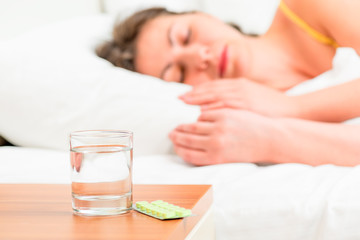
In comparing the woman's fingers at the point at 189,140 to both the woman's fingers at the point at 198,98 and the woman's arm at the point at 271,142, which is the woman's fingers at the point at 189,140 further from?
the woman's fingers at the point at 198,98

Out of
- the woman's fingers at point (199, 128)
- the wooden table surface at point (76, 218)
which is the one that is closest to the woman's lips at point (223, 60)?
the woman's fingers at point (199, 128)

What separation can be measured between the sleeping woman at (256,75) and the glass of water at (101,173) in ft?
1.59

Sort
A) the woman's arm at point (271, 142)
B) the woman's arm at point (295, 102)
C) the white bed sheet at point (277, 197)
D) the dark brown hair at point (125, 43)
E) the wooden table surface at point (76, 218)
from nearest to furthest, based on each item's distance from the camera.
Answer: the wooden table surface at point (76, 218) < the white bed sheet at point (277, 197) < the woman's arm at point (271, 142) < the woman's arm at point (295, 102) < the dark brown hair at point (125, 43)

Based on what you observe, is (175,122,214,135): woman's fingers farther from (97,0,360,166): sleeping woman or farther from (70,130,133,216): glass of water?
(70,130,133,216): glass of water

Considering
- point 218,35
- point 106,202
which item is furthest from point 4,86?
point 106,202

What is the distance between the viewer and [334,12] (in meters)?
1.39

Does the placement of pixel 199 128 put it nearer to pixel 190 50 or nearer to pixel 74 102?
pixel 74 102

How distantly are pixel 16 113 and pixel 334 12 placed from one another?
0.86 m

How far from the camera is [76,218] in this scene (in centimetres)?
57

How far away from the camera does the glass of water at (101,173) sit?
0.57 meters

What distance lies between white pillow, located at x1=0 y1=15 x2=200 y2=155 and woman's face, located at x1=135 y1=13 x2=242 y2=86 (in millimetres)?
243

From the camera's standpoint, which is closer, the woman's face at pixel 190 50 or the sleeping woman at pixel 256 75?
the sleeping woman at pixel 256 75

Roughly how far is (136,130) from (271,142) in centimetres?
33

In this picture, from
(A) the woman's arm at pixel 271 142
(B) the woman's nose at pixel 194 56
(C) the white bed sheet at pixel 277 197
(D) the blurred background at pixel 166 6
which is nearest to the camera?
(C) the white bed sheet at pixel 277 197
